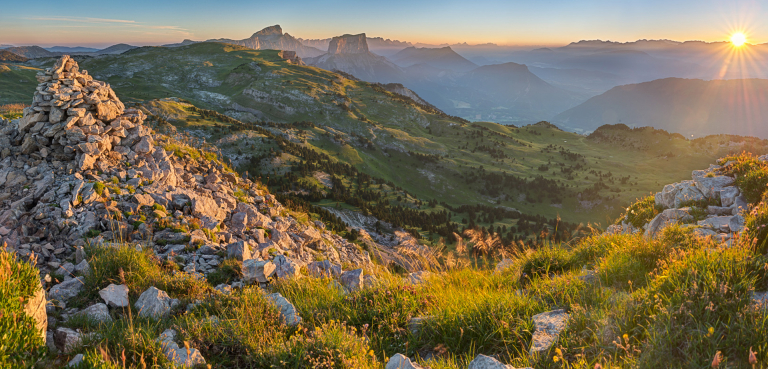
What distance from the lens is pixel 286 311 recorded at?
534 centimetres

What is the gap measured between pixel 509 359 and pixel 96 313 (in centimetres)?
659

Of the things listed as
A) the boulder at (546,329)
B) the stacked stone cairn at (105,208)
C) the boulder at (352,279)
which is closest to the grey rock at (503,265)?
the boulder at (546,329)

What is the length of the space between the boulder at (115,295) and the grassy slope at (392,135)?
50.1 metres

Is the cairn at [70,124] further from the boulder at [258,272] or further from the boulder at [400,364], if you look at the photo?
the boulder at [400,364]

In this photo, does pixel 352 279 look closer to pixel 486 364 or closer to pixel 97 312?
pixel 486 364

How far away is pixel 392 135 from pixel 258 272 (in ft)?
334

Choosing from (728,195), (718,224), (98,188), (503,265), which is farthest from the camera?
(98,188)

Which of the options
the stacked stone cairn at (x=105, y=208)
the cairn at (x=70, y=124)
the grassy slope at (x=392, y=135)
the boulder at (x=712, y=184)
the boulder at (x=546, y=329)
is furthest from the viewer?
the grassy slope at (x=392, y=135)

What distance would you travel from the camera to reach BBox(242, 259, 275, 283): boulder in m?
7.30

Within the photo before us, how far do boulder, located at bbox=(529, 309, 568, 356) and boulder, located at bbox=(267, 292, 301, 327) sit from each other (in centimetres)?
343

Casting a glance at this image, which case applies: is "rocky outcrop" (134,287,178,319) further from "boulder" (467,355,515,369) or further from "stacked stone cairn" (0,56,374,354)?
"boulder" (467,355,515,369)

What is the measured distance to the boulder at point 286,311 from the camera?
507 centimetres

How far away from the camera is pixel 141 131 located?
487 inches

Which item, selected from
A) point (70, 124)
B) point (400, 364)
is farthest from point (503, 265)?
point (70, 124)
